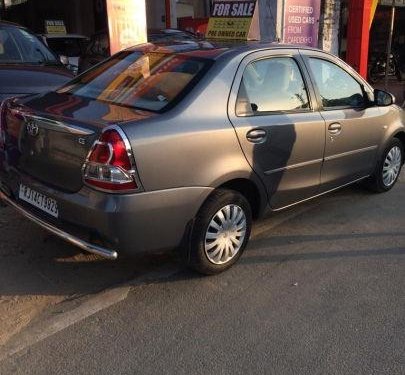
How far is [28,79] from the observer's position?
5.98 m

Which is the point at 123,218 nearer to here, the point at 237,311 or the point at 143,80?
the point at 237,311

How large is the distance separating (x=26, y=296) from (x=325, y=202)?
3113mm

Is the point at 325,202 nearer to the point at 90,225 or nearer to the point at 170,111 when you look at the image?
the point at 170,111

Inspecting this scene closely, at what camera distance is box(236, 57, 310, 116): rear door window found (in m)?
3.88

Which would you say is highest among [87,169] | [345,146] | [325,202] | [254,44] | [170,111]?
[254,44]

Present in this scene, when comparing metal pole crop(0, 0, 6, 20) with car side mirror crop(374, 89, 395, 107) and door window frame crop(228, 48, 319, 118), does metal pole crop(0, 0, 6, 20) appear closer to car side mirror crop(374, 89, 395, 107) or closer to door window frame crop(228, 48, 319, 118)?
car side mirror crop(374, 89, 395, 107)

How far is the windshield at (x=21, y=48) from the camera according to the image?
6.91 metres

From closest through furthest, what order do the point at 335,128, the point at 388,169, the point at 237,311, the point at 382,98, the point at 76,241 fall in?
the point at 76,241
the point at 237,311
the point at 335,128
the point at 382,98
the point at 388,169

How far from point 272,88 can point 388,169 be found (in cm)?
225

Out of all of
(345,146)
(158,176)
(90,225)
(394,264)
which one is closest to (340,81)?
(345,146)

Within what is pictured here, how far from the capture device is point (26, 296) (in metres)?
3.53

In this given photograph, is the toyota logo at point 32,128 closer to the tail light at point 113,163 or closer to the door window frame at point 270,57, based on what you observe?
the tail light at point 113,163

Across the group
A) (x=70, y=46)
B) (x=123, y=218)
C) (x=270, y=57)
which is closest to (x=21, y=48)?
(x=270, y=57)

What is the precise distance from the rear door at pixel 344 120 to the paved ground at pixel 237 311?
2.00 feet
